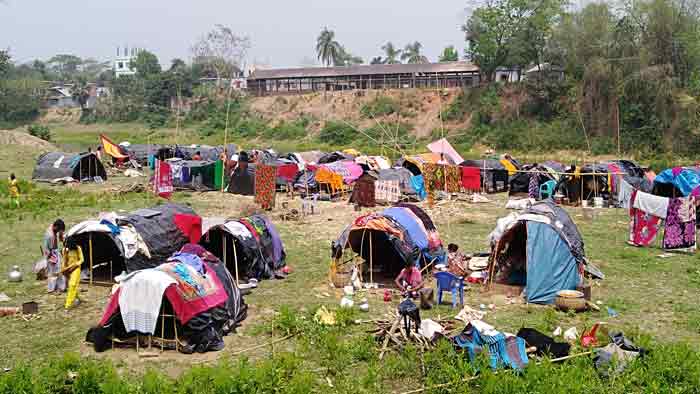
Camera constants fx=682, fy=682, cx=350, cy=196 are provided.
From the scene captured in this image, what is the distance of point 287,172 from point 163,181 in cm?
448

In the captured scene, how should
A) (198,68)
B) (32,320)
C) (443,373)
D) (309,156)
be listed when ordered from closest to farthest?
(443,373)
(32,320)
(309,156)
(198,68)

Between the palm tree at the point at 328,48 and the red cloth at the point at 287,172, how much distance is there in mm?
55078

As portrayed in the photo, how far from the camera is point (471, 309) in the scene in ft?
35.4

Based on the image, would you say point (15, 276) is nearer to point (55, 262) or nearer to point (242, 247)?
point (55, 262)

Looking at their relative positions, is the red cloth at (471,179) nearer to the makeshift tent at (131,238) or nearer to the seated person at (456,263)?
the seated person at (456,263)

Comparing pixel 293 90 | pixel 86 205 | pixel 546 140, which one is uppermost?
pixel 293 90

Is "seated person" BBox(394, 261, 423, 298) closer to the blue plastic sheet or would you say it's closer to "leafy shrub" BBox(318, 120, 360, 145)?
the blue plastic sheet

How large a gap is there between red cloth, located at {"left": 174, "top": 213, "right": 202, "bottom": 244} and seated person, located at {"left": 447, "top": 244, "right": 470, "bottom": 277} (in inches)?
193

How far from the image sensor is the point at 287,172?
83.5 ft

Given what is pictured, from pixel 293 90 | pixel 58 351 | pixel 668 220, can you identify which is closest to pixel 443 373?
pixel 58 351

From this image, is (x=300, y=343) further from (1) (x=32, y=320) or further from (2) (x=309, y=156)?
(2) (x=309, y=156)

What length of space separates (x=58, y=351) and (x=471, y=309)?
6.11 metres

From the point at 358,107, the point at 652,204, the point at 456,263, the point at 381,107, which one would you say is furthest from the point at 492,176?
the point at 358,107

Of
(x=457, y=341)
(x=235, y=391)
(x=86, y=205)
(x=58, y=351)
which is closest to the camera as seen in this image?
(x=235, y=391)
